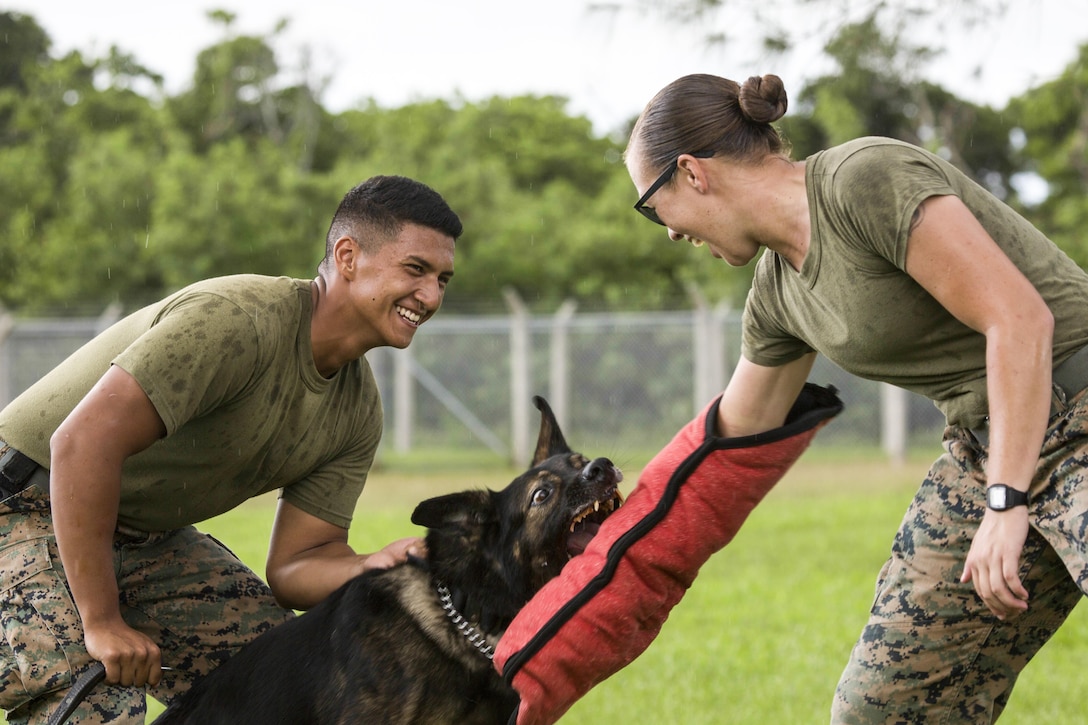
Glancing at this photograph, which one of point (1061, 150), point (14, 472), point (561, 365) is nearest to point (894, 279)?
point (14, 472)

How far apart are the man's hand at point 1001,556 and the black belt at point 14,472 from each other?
8.71 ft

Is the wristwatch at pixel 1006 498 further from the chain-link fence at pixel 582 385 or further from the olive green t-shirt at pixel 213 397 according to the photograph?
the chain-link fence at pixel 582 385

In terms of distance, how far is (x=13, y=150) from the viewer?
2572 cm

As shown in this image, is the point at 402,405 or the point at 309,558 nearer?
the point at 309,558

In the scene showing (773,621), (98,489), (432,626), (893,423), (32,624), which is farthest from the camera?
(893,423)

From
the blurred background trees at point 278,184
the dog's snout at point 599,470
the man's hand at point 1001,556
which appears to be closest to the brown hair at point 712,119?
the dog's snout at point 599,470

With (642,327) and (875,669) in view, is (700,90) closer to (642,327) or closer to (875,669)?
(875,669)

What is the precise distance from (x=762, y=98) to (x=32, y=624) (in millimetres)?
2516

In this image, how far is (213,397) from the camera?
10.8 ft

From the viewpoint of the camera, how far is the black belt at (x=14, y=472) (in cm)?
339

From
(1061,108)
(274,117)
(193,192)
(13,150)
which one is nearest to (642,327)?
(1061,108)

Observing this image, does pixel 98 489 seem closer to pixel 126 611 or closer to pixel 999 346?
pixel 126 611

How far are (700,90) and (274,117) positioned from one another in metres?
31.4

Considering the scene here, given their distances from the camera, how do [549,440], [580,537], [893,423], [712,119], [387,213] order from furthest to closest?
[893,423]
[549,440]
[387,213]
[580,537]
[712,119]
